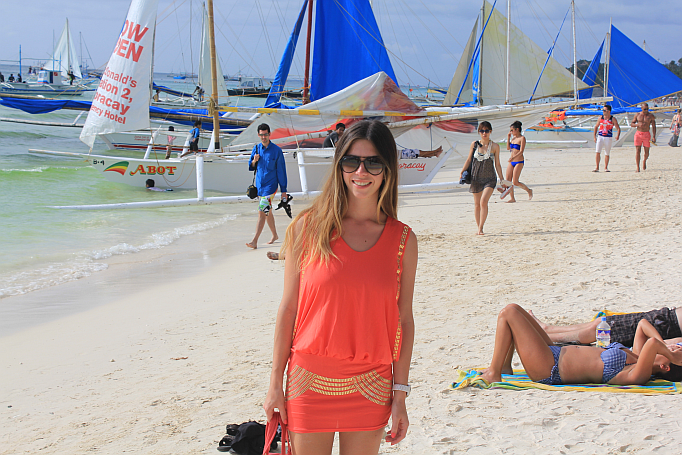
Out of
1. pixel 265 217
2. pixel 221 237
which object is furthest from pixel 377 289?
pixel 221 237

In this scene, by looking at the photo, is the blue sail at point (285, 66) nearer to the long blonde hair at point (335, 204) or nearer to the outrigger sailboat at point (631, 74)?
the long blonde hair at point (335, 204)

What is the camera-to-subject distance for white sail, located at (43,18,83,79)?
225 feet

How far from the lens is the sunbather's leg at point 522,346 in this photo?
346 centimetres

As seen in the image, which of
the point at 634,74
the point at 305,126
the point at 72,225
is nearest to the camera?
the point at 72,225

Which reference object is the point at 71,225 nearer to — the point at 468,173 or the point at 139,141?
the point at 468,173

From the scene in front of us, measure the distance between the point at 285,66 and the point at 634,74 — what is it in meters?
28.4

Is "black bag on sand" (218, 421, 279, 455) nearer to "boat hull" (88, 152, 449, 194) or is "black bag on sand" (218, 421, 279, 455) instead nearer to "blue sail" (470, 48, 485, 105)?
"boat hull" (88, 152, 449, 194)

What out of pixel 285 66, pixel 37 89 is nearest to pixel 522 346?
pixel 285 66

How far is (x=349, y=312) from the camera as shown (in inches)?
68.9

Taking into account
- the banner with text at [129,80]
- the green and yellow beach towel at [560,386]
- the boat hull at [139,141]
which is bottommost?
the green and yellow beach towel at [560,386]

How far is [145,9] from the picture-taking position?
13.0 meters

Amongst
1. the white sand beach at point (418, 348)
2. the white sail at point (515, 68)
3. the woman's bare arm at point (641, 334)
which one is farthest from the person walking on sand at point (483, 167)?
the white sail at point (515, 68)

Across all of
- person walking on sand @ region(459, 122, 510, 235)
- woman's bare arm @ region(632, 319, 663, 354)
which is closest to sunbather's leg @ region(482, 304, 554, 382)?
woman's bare arm @ region(632, 319, 663, 354)

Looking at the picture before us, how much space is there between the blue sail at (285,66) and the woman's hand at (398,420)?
16445mm
